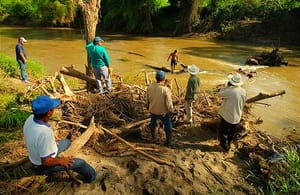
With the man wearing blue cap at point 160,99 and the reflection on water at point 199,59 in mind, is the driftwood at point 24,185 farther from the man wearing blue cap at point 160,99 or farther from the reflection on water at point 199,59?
the reflection on water at point 199,59

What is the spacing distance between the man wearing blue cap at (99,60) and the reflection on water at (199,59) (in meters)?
5.37

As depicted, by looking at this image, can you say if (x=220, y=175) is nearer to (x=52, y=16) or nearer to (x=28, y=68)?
(x=28, y=68)

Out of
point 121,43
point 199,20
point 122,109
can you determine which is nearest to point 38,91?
point 122,109

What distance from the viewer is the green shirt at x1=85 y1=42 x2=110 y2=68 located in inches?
333

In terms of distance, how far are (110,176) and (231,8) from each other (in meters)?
31.7

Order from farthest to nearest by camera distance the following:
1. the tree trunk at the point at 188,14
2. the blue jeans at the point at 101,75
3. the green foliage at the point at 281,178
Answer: the tree trunk at the point at 188,14 → the blue jeans at the point at 101,75 → the green foliage at the point at 281,178

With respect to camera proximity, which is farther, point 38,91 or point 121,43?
point 121,43

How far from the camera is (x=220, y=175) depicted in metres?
6.08

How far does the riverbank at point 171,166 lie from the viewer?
5355 mm

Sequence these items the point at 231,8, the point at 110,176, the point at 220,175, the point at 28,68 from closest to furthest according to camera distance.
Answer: the point at 110,176 → the point at 220,175 → the point at 28,68 → the point at 231,8

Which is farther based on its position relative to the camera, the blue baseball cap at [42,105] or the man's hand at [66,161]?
the man's hand at [66,161]

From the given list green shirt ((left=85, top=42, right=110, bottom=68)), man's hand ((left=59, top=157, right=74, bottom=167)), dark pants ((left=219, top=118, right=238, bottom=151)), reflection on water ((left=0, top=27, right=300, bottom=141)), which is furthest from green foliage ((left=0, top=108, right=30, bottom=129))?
reflection on water ((left=0, top=27, right=300, bottom=141))

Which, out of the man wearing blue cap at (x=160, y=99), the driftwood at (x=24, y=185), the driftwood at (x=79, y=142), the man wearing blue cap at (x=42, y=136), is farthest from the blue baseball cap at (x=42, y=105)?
the man wearing blue cap at (x=160, y=99)

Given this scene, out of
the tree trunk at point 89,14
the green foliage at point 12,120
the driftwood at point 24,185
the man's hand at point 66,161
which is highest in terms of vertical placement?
the tree trunk at point 89,14
